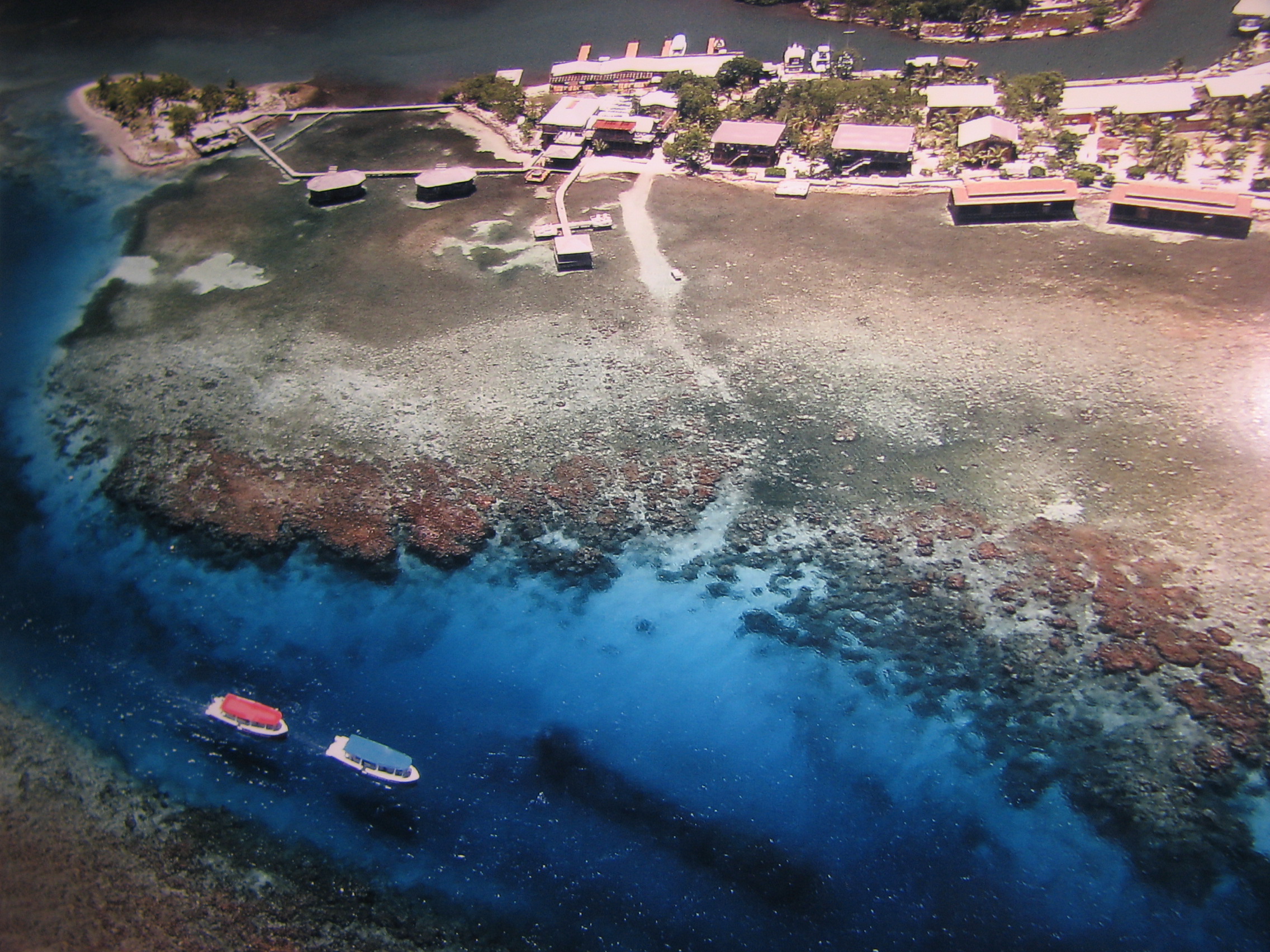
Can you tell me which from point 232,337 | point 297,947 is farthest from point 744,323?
point 297,947

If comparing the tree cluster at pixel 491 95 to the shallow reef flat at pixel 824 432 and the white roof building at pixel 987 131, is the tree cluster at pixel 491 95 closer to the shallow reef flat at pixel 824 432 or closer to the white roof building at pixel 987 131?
the shallow reef flat at pixel 824 432

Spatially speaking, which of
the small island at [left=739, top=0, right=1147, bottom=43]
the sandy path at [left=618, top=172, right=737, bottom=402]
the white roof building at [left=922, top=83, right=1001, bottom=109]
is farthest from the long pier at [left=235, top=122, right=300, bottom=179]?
the small island at [left=739, top=0, right=1147, bottom=43]

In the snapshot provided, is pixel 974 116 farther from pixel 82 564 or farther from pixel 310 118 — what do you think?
pixel 82 564

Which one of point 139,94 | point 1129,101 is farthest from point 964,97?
point 139,94

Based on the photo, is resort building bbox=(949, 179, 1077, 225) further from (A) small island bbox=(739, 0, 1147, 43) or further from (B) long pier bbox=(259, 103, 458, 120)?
(B) long pier bbox=(259, 103, 458, 120)

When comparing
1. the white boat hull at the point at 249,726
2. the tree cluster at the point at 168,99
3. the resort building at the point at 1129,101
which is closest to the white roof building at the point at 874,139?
the resort building at the point at 1129,101
